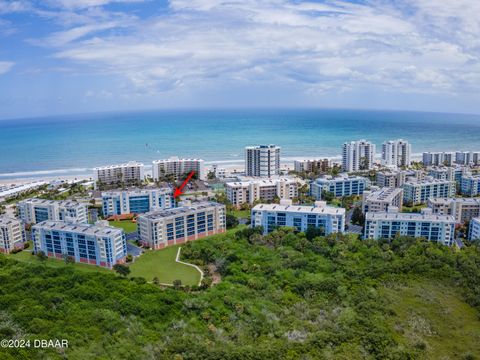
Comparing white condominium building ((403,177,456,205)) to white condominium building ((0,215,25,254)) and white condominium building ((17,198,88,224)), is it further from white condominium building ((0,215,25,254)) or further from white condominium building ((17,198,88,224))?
white condominium building ((0,215,25,254))

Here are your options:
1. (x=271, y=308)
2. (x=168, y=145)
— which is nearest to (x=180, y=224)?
(x=271, y=308)

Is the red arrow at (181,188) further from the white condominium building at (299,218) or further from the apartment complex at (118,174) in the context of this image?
the white condominium building at (299,218)

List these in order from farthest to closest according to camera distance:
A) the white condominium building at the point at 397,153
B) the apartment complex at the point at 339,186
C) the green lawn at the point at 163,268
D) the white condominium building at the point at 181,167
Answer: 1. the white condominium building at the point at 397,153
2. the white condominium building at the point at 181,167
3. the apartment complex at the point at 339,186
4. the green lawn at the point at 163,268

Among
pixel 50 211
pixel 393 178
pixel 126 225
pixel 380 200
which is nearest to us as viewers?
pixel 50 211

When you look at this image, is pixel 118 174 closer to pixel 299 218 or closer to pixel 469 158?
pixel 299 218

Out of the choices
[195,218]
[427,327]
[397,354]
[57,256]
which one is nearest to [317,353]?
[397,354]

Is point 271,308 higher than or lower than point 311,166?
lower

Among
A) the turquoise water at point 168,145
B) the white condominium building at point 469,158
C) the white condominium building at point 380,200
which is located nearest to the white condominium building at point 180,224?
the white condominium building at point 380,200
